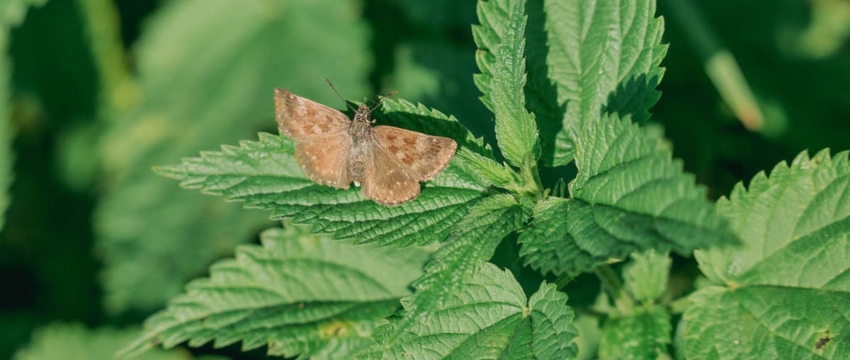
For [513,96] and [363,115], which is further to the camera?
[363,115]

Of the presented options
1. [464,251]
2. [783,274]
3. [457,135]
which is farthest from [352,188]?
[783,274]

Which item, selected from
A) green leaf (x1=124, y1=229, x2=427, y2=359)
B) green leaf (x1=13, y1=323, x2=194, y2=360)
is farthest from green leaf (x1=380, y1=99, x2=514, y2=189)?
green leaf (x1=13, y1=323, x2=194, y2=360)

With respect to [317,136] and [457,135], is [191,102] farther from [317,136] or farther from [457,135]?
[457,135]

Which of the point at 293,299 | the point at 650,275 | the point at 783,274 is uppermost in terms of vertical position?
the point at 293,299

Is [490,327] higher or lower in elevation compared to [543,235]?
lower

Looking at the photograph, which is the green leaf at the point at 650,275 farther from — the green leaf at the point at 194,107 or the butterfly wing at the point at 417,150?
the green leaf at the point at 194,107

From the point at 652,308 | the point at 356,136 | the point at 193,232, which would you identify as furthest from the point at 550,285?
the point at 193,232
